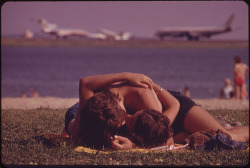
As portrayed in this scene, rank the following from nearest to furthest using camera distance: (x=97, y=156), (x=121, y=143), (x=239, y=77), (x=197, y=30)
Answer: (x=97, y=156) → (x=121, y=143) → (x=197, y=30) → (x=239, y=77)

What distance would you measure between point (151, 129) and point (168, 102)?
1.63 feet

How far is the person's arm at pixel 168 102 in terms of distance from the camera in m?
4.23

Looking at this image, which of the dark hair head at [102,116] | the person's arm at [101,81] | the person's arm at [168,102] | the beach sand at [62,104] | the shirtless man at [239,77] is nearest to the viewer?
the dark hair head at [102,116]

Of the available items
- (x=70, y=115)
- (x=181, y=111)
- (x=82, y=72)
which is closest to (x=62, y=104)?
(x=70, y=115)

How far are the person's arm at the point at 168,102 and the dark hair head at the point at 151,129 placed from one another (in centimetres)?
23

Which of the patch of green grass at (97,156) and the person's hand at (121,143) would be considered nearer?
the patch of green grass at (97,156)

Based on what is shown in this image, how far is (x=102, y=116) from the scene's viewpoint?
3859 mm

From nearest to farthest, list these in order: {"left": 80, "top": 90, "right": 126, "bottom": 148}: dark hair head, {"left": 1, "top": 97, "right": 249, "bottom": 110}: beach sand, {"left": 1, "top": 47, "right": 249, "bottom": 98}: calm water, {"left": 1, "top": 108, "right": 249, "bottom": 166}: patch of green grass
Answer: {"left": 1, "top": 108, "right": 249, "bottom": 166}: patch of green grass
{"left": 80, "top": 90, "right": 126, "bottom": 148}: dark hair head
{"left": 1, "top": 97, "right": 249, "bottom": 110}: beach sand
{"left": 1, "top": 47, "right": 249, "bottom": 98}: calm water

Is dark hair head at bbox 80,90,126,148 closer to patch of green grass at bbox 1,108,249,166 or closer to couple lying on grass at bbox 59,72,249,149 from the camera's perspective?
couple lying on grass at bbox 59,72,249,149

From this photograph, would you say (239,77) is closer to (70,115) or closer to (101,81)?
(70,115)

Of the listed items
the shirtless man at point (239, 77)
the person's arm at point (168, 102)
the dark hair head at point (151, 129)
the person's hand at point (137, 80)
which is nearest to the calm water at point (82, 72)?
the person's arm at point (168, 102)

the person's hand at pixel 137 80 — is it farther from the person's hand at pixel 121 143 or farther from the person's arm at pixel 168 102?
the person's hand at pixel 121 143

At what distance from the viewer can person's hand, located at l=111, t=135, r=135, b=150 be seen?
4.04m

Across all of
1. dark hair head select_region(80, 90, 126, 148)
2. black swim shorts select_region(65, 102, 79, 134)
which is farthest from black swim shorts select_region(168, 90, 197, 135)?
black swim shorts select_region(65, 102, 79, 134)
